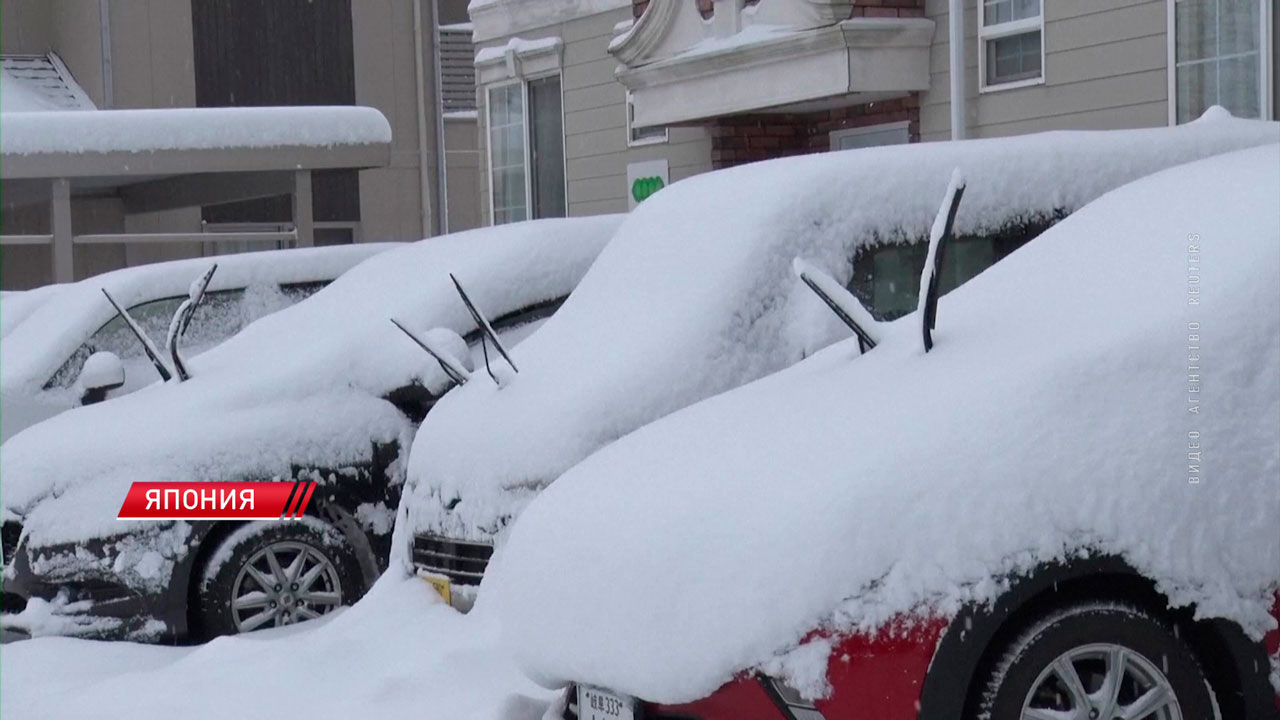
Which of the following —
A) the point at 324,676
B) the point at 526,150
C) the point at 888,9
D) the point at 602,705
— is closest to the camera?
the point at 602,705

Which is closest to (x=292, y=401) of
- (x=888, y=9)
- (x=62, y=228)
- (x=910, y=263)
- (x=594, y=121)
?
(x=910, y=263)

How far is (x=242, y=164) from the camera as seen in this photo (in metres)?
19.3

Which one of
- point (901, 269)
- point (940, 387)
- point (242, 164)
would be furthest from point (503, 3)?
point (940, 387)

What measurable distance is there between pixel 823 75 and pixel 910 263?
725 centimetres

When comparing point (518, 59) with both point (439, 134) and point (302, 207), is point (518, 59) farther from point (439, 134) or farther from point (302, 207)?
point (439, 134)

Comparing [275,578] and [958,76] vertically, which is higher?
[958,76]

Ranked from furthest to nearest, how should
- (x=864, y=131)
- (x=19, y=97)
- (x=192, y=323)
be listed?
(x=19, y=97) < (x=864, y=131) < (x=192, y=323)

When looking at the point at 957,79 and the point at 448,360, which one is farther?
the point at 957,79

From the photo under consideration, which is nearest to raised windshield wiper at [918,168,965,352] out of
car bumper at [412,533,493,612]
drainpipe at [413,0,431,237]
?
car bumper at [412,533,493,612]

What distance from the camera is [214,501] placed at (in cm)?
767

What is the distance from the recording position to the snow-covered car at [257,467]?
762cm

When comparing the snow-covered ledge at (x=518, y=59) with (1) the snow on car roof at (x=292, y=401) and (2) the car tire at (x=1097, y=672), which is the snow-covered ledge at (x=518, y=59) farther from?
(2) the car tire at (x=1097, y=672)

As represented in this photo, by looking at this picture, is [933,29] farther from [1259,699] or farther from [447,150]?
[447,150]

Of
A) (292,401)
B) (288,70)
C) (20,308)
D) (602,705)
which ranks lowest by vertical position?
(602,705)
